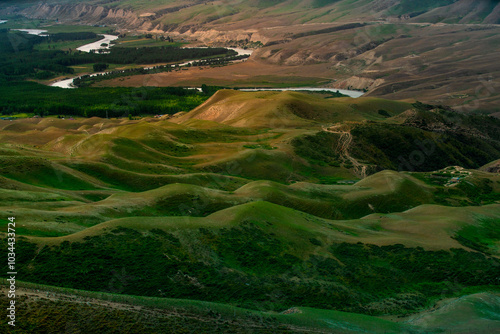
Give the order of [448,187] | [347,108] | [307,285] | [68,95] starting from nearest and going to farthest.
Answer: [307,285]
[448,187]
[347,108]
[68,95]

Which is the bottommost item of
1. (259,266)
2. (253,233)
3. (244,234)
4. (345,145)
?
(345,145)

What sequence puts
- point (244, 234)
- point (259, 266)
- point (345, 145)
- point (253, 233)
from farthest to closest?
point (345, 145) → point (253, 233) → point (244, 234) → point (259, 266)

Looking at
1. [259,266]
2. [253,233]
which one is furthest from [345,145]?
[259,266]

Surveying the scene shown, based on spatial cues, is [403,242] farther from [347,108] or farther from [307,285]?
[347,108]

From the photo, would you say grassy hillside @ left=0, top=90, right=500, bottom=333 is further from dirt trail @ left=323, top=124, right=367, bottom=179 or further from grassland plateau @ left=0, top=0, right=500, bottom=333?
dirt trail @ left=323, top=124, right=367, bottom=179

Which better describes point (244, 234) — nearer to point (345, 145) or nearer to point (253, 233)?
point (253, 233)

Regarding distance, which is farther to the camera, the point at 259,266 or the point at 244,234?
the point at 244,234

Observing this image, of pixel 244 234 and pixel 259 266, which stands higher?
pixel 244 234

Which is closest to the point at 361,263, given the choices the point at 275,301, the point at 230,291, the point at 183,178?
the point at 275,301

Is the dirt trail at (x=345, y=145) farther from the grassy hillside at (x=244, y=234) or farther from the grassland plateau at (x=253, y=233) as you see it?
the grassy hillside at (x=244, y=234)

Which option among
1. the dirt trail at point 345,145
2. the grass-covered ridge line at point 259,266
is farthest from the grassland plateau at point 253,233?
the dirt trail at point 345,145
